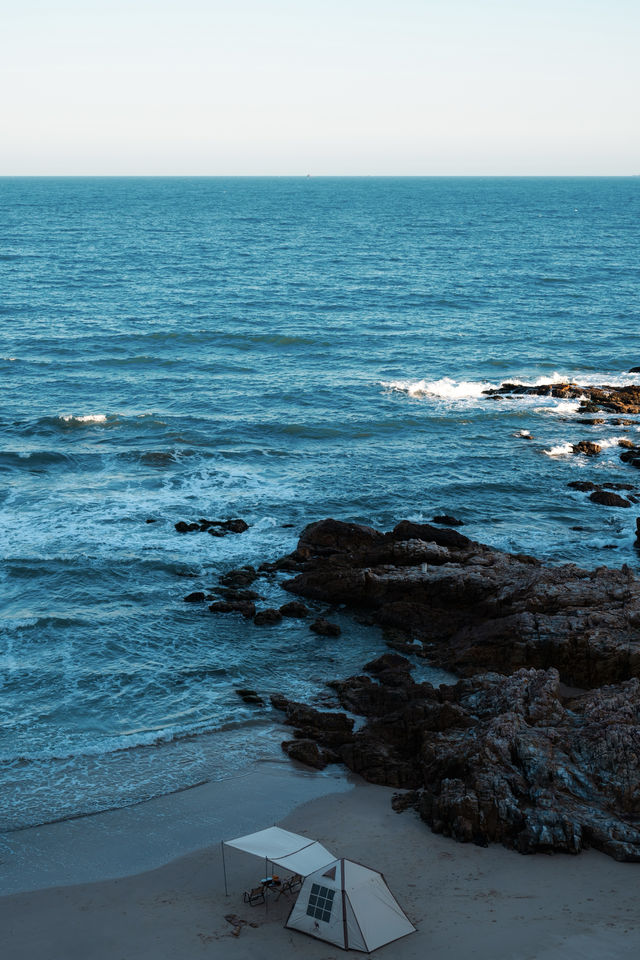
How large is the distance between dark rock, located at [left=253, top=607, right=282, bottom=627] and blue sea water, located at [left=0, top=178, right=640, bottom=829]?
616 mm

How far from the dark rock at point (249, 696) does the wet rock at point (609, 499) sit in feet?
64.6

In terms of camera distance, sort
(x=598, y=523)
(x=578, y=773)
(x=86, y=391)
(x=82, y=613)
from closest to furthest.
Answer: (x=578, y=773), (x=82, y=613), (x=598, y=523), (x=86, y=391)

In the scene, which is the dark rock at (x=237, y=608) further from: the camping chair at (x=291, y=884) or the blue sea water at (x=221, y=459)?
the camping chair at (x=291, y=884)

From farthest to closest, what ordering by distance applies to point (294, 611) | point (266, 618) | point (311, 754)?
point (294, 611) → point (266, 618) → point (311, 754)

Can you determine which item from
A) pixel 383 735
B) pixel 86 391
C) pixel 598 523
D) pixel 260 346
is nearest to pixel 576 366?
pixel 260 346

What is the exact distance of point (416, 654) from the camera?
2670 centimetres

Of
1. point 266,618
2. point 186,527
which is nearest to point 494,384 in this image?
point 186,527

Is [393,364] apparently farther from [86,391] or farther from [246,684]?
[246,684]

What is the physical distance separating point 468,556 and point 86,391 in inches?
1196

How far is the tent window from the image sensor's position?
52.7 ft

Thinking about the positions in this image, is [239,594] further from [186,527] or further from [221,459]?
[221,459]

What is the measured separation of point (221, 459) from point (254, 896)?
90.5ft

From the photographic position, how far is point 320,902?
53.1 ft

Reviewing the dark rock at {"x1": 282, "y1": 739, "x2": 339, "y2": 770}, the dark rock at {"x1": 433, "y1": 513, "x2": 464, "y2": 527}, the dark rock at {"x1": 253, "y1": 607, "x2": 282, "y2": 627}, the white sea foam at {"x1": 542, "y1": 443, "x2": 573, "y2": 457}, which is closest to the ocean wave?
the dark rock at {"x1": 282, "y1": 739, "x2": 339, "y2": 770}
